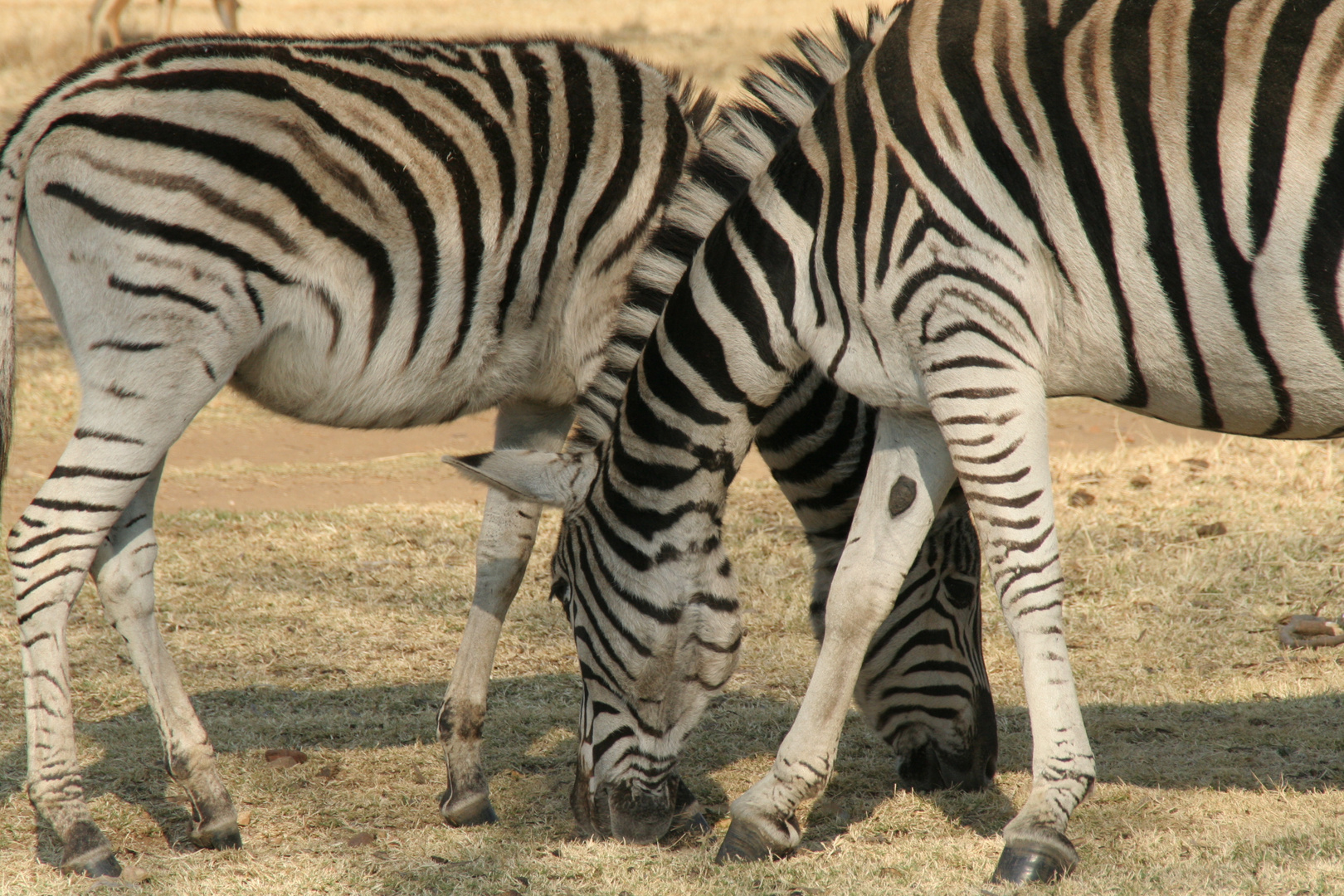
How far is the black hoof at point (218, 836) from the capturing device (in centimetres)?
398

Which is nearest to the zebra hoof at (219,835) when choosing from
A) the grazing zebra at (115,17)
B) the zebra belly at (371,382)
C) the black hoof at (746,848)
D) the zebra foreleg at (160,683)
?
the zebra foreleg at (160,683)

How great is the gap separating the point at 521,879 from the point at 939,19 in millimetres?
2812

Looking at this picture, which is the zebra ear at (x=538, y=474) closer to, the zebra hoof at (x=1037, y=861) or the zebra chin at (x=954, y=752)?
the zebra chin at (x=954, y=752)

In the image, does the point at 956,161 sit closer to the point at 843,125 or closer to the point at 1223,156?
the point at 843,125

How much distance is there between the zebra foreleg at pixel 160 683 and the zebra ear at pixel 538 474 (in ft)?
3.73

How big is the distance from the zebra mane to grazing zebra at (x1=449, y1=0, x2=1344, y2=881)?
0.19 metres

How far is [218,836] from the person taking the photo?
13.1 feet

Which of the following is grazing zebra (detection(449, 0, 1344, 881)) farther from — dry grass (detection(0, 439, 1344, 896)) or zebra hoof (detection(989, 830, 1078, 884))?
dry grass (detection(0, 439, 1344, 896))

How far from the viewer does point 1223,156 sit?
10.8ft

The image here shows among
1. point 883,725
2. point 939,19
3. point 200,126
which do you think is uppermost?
point 939,19

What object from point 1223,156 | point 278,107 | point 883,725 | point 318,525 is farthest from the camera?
point 318,525

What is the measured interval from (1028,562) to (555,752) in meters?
2.27

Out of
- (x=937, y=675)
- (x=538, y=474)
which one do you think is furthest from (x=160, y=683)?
(x=937, y=675)

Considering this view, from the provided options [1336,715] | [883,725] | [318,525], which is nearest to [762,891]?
[883,725]
